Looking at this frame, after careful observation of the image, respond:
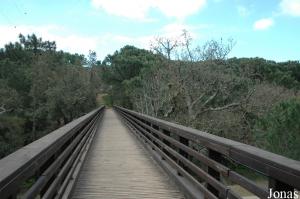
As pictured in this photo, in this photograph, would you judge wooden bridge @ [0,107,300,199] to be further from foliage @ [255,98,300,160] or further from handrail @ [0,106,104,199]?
foliage @ [255,98,300,160]

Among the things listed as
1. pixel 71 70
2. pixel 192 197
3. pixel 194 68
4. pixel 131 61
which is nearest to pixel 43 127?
pixel 71 70

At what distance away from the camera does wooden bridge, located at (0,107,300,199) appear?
323cm

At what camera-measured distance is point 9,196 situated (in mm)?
2998

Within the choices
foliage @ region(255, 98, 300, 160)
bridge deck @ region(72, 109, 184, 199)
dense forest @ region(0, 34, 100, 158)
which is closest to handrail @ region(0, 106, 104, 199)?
bridge deck @ region(72, 109, 184, 199)

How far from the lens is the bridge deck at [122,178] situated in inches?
254

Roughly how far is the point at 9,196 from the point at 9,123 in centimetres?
4900

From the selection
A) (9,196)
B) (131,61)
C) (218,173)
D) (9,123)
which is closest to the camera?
(9,196)

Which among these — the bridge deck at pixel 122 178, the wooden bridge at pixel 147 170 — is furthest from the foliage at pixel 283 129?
the bridge deck at pixel 122 178

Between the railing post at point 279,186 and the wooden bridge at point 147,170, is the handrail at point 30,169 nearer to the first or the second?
the wooden bridge at point 147,170

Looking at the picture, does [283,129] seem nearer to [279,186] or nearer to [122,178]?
[122,178]

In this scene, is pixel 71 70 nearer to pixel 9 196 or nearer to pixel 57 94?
pixel 57 94

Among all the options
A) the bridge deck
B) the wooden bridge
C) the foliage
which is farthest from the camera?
the foliage

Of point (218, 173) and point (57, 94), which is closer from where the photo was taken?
point (218, 173)

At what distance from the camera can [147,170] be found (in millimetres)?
8672
